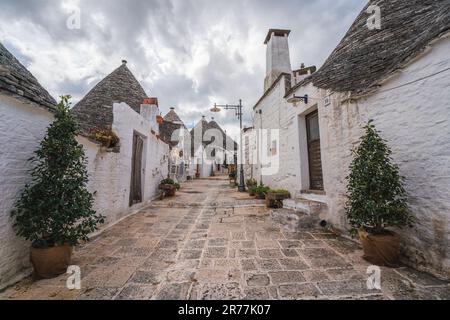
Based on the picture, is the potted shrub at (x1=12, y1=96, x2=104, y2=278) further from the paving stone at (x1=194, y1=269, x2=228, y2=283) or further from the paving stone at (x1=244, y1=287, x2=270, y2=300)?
the paving stone at (x1=244, y1=287, x2=270, y2=300)

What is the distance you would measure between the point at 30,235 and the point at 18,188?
68 cm

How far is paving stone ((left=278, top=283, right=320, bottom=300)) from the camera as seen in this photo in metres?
2.09

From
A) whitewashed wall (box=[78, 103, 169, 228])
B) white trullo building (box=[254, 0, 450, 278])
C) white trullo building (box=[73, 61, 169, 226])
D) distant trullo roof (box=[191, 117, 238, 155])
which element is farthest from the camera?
distant trullo roof (box=[191, 117, 238, 155])

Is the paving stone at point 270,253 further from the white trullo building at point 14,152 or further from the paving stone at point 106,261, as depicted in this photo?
the white trullo building at point 14,152

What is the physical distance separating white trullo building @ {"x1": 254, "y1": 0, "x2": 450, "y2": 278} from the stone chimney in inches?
84.2

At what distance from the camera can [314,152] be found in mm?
5559

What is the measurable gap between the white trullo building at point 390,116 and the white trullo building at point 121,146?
4925 millimetres

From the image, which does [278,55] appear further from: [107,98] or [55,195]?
[55,195]

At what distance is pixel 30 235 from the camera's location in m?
2.44

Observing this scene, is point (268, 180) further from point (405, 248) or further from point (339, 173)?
point (405, 248)

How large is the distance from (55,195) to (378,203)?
15.0 feet

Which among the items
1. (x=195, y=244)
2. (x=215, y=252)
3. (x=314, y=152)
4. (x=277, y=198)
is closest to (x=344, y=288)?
(x=215, y=252)

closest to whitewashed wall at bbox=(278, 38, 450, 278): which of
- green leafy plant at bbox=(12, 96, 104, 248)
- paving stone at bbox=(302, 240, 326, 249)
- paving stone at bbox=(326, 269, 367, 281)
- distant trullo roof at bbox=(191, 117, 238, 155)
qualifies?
paving stone at bbox=(302, 240, 326, 249)
